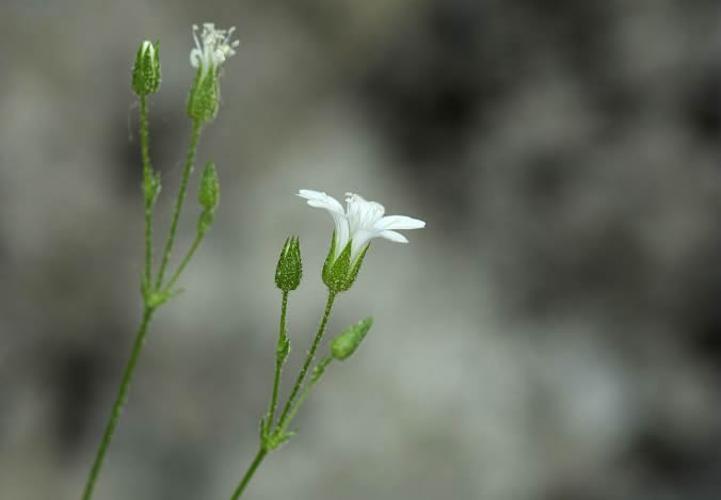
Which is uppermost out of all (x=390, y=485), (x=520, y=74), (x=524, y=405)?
(x=520, y=74)

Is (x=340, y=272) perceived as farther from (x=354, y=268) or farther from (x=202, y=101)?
(x=202, y=101)

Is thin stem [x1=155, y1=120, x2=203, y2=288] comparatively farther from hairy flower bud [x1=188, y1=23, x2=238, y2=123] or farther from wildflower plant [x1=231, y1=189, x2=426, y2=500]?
wildflower plant [x1=231, y1=189, x2=426, y2=500]

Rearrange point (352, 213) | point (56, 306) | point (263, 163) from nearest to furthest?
point (352, 213) → point (56, 306) → point (263, 163)

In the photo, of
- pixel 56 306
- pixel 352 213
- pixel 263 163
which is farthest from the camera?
pixel 263 163

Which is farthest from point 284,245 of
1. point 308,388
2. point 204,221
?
point 308,388

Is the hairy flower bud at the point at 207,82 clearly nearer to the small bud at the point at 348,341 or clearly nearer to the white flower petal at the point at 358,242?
the white flower petal at the point at 358,242

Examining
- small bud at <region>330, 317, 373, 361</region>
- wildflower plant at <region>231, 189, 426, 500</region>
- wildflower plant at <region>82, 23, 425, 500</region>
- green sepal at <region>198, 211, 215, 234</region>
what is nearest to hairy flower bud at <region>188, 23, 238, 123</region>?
wildflower plant at <region>82, 23, 425, 500</region>

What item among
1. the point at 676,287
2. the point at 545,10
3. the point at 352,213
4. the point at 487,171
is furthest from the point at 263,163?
the point at 352,213

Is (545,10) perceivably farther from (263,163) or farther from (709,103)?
(263,163)
